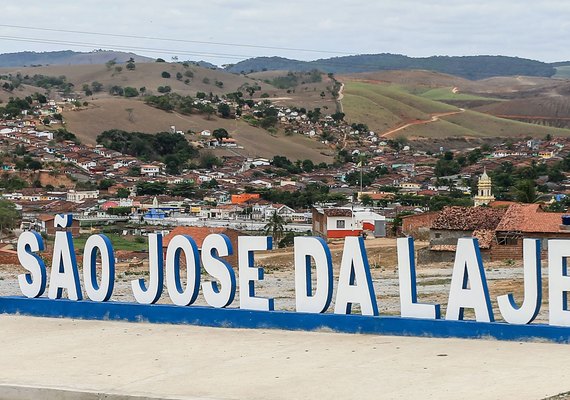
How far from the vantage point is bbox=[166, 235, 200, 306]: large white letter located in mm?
20316

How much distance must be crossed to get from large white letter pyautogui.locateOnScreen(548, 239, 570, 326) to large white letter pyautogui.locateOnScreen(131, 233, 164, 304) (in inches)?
244

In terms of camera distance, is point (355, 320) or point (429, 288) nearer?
point (355, 320)

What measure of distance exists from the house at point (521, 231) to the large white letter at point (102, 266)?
21.8 metres

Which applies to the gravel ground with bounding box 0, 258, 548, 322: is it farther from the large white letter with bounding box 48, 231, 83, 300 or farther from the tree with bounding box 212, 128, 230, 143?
the tree with bounding box 212, 128, 230, 143

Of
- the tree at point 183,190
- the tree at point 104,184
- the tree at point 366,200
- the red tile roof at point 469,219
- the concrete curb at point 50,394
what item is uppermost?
the concrete curb at point 50,394

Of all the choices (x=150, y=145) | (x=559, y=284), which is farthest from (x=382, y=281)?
(x=150, y=145)

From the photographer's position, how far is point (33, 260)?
22016mm

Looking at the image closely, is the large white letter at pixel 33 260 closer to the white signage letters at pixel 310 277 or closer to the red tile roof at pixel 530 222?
the white signage letters at pixel 310 277

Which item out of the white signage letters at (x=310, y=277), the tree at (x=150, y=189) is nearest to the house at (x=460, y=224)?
the white signage letters at (x=310, y=277)

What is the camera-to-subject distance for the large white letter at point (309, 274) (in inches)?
755

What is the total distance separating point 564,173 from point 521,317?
112m

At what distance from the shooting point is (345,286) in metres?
19.1

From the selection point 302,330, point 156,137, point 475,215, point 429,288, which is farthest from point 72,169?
point 302,330

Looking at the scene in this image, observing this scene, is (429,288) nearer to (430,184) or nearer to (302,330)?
(302,330)
